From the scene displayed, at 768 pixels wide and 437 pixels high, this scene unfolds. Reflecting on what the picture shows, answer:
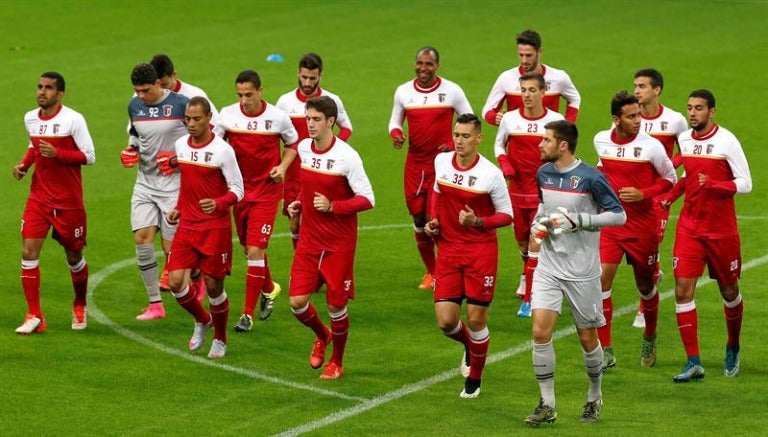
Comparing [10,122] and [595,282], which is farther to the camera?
[10,122]

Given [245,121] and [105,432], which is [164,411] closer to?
[105,432]

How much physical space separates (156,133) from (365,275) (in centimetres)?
348

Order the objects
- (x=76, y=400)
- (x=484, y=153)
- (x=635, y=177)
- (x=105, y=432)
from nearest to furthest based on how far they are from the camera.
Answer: (x=105, y=432) < (x=76, y=400) < (x=635, y=177) < (x=484, y=153)

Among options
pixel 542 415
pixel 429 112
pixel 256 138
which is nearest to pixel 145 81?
pixel 256 138

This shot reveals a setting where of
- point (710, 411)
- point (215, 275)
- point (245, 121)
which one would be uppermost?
point (245, 121)

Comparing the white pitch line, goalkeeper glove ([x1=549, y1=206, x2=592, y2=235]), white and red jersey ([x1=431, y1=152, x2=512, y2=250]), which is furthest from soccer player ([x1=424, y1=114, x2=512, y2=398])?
goalkeeper glove ([x1=549, y1=206, x2=592, y2=235])

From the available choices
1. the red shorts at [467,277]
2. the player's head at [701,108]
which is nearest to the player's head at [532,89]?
the player's head at [701,108]

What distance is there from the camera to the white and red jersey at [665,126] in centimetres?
1628

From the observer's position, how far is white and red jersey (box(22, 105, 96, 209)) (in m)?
16.3

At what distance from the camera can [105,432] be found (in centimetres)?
1338

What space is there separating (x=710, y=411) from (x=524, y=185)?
13.6 feet

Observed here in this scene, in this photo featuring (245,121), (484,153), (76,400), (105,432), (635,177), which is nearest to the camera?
(105,432)

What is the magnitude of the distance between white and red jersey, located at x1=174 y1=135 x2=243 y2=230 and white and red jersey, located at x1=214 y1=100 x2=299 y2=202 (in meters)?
1.43

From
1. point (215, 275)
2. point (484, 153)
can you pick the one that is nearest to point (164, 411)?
point (215, 275)
